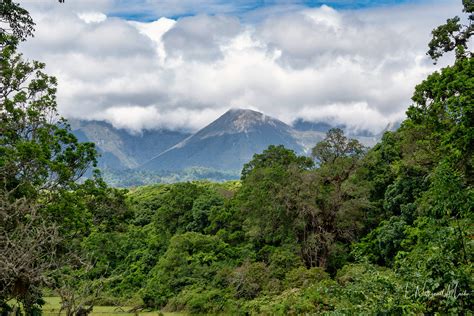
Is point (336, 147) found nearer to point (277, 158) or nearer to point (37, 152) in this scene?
point (277, 158)

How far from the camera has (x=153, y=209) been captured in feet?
168

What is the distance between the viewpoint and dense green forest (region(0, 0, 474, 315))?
7.98m

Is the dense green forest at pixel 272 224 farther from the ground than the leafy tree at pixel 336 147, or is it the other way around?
the leafy tree at pixel 336 147

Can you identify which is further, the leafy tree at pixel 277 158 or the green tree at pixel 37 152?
the leafy tree at pixel 277 158

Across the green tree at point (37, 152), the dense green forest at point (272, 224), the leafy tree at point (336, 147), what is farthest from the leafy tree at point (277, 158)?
the green tree at point (37, 152)

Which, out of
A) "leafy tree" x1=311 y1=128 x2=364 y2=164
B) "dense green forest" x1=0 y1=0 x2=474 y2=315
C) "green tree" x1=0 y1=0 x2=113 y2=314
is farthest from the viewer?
"leafy tree" x1=311 y1=128 x2=364 y2=164

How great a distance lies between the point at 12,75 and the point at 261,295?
17.9 meters

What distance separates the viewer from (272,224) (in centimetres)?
3112

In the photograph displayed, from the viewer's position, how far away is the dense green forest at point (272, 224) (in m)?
7.98

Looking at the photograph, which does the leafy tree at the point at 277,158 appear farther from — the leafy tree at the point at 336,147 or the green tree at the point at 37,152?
the green tree at the point at 37,152

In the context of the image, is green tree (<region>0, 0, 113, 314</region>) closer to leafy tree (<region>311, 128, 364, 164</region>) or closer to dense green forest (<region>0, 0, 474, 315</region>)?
dense green forest (<region>0, 0, 474, 315</region>)

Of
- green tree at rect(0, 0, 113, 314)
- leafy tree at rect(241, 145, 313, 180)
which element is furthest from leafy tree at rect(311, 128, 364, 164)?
green tree at rect(0, 0, 113, 314)

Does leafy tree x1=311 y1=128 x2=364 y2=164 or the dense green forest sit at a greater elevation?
leafy tree x1=311 y1=128 x2=364 y2=164

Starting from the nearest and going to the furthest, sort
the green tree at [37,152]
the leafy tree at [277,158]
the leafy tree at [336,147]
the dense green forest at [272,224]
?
1. the dense green forest at [272,224]
2. the green tree at [37,152]
3. the leafy tree at [336,147]
4. the leafy tree at [277,158]
